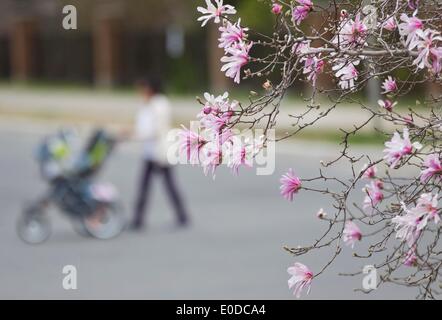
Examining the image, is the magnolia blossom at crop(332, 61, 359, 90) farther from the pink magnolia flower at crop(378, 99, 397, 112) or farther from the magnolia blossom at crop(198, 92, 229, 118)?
the magnolia blossom at crop(198, 92, 229, 118)

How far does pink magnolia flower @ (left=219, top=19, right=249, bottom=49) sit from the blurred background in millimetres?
1583

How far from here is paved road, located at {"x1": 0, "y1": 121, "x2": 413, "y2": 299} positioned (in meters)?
9.30

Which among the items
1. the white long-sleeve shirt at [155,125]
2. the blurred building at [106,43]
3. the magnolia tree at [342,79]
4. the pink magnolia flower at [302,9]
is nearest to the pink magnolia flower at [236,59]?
the magnolia tree at [342,79]

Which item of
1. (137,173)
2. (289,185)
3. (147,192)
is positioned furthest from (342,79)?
(137,173)

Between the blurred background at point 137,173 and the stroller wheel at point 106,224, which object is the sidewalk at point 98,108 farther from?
the stroller wheel at point 106,224

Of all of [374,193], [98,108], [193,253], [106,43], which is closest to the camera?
[374,193]

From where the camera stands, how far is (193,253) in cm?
1114

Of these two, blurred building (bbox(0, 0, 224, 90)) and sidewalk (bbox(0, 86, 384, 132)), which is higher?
blurred building (bbox(0, 0, 224, 90))

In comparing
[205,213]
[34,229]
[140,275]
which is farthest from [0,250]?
[205,213]

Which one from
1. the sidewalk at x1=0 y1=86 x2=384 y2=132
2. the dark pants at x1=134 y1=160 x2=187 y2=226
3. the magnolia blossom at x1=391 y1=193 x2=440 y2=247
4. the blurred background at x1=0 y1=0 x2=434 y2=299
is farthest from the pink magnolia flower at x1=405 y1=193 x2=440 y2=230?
the sidewalk at x1=0 y1=86 x2=384 y2=132

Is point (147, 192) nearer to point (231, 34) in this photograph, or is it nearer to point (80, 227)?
point (80, 227)

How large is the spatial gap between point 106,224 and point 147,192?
2.55 ft

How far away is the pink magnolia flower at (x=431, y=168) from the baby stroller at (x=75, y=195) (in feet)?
28.6

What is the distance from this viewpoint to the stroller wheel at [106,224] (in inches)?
472
